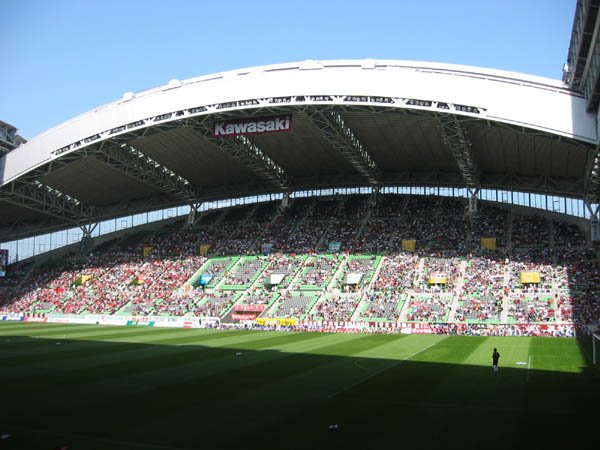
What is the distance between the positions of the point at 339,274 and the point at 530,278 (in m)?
18.6

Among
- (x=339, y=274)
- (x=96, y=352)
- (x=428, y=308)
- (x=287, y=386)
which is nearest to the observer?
(x=287, y=386)

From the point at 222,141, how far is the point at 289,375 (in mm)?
34708

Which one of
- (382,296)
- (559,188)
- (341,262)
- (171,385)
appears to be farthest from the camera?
(341,262)

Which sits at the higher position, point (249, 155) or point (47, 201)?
point (249, 155)

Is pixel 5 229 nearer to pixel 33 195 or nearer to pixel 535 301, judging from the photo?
pixel 33 195

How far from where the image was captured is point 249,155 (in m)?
57.7

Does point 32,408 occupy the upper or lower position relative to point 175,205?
lower

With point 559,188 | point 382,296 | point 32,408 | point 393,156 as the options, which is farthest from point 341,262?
point 32,408

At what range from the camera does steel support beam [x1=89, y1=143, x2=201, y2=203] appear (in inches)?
2209

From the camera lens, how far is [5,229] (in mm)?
80688

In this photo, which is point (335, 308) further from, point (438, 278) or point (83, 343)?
point (83, 343)

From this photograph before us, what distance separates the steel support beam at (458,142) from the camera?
44816 millimetres

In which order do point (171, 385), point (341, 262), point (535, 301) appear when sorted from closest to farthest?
point (171, 385), point (535, 301), point (341, 262)

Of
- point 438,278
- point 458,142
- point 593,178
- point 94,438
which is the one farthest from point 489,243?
point 94,438
